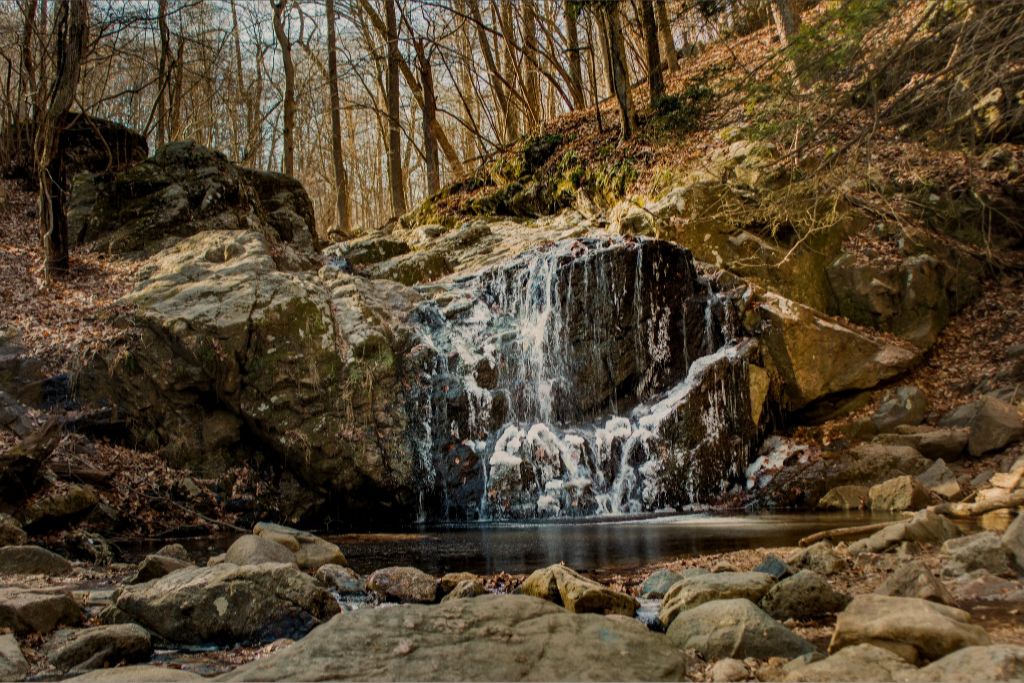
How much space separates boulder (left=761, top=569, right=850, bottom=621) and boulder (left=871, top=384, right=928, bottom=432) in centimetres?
684

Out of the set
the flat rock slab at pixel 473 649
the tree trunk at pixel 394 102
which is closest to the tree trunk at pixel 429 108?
the tree trunk at pixel 394 102

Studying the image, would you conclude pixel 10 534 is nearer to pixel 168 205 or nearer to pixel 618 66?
pixel 168 205

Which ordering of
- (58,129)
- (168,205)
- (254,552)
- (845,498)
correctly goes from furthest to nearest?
1. (168,205)
2. (58,129)
3. (845,498)
4. (254,552)

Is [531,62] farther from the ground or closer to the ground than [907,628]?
farther from the ground

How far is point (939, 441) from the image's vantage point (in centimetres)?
936

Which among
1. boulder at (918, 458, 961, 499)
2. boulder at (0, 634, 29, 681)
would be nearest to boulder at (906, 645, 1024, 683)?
boulder at (0, 634, 29, 681)

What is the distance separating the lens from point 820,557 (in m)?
5.24

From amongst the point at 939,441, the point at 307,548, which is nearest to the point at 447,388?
the point at 307,548

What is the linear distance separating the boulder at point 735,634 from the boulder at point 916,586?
2.95 feet

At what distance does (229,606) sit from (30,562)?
2.62 meters

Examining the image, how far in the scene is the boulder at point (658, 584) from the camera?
4996 millimetres

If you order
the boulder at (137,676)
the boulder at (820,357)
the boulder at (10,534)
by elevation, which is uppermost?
the boulder at (820,357)

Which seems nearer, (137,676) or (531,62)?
(137,676)

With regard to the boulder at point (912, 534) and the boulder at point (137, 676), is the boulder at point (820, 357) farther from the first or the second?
the boulder at point (137, 676)
